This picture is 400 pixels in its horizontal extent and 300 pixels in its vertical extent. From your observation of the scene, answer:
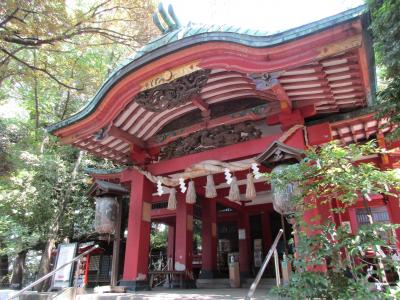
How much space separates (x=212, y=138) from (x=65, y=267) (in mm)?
3930

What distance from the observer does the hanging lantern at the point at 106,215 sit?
6.68m

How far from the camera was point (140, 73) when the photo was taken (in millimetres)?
5719

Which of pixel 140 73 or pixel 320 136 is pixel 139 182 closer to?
pixel 140 73

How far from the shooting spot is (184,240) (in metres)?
8.82

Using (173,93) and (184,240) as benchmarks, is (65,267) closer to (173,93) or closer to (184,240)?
(184,240)

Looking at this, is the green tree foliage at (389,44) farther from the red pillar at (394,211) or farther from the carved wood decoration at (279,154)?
the red pillar at (394,211)

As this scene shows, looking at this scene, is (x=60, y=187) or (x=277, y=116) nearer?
(x=277, y=116)

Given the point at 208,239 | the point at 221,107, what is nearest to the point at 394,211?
the point at 221,107

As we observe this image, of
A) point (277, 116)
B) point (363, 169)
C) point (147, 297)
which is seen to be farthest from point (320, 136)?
point (147, 297)

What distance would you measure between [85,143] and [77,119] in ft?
3.00

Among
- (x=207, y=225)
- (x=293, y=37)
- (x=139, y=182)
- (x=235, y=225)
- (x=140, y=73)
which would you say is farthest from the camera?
(x=235, y=225)

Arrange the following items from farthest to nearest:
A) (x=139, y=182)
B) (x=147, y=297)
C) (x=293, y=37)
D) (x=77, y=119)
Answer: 1. (x=139, y=182)
2. (x=77, y=119)
3. (x=147, y=297)
4. (x=293, y=37)

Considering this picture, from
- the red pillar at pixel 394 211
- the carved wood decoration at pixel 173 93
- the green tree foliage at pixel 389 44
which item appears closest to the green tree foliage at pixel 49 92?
the carved wood decoration at pixel 173 93

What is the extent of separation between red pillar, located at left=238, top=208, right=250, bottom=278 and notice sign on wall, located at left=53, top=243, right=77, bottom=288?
605cm
